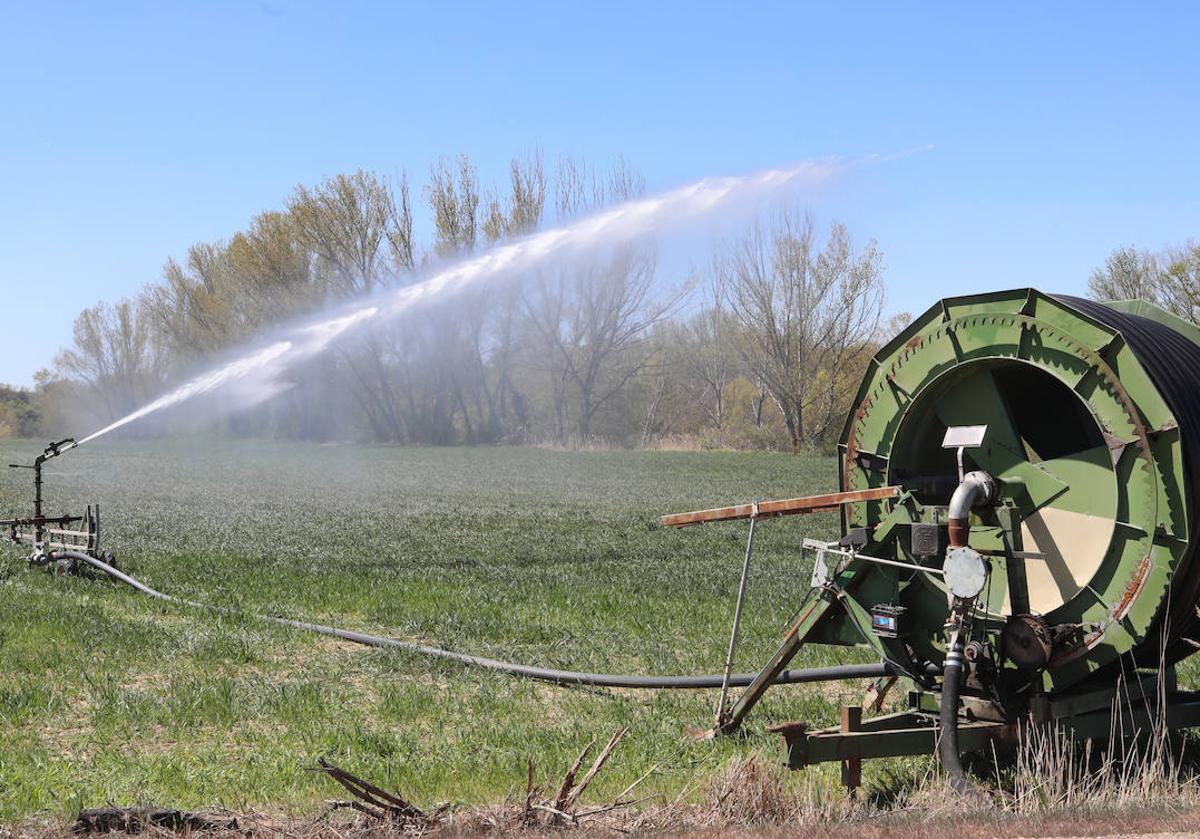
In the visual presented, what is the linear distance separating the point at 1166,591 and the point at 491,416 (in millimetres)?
58963

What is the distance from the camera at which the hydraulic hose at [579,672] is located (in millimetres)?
7961

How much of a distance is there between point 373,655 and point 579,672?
2082mm

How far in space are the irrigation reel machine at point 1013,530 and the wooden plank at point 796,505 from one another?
0.6 inches

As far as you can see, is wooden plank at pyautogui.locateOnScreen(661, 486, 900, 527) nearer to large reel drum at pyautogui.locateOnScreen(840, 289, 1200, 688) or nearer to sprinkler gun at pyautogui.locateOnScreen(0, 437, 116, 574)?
large reel drum at pyautogui.locateOnScreen(840, 289, 1200, 688)

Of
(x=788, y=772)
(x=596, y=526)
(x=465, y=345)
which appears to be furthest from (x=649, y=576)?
(x=465, y=345)

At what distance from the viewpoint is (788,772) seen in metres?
6.64

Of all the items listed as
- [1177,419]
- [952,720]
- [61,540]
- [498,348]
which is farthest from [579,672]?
[498,348]

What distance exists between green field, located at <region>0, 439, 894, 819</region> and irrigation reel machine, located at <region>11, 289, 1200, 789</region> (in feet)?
2.90

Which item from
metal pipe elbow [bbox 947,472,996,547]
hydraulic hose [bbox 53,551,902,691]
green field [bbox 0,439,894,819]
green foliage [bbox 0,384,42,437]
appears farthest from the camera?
green foliage [bbox 0,384,42,437]

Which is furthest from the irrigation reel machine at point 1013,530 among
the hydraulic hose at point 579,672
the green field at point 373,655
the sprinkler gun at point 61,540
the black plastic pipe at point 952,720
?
the sprinkler gun at point 61,540

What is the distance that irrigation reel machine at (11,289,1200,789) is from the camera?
5648mm

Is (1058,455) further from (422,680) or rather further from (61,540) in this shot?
(61,540)

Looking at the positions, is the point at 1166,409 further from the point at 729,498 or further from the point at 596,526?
the point at 729,498

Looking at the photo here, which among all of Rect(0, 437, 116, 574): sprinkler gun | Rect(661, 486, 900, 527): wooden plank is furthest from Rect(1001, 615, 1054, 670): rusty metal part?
Rect(0, 437, 116, 574): sprinkler gun
